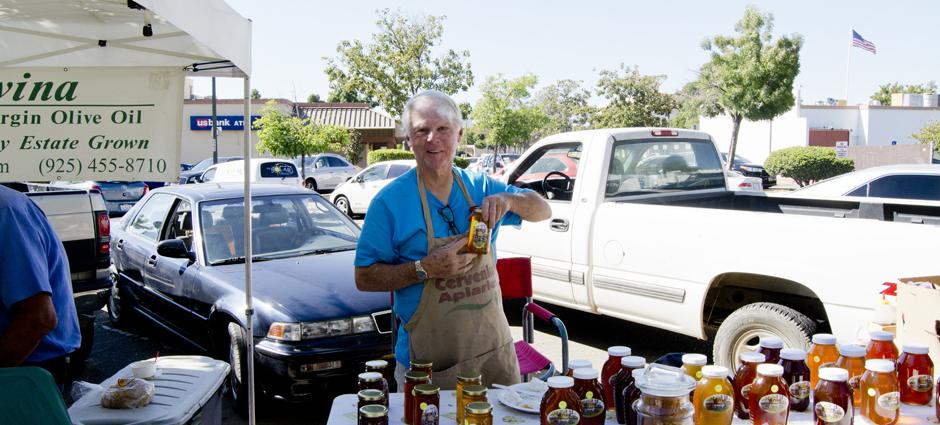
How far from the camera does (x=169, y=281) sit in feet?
20.6

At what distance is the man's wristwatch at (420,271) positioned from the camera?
→ 2896 millimetres

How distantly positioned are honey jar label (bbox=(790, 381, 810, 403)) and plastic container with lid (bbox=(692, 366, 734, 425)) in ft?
1.27

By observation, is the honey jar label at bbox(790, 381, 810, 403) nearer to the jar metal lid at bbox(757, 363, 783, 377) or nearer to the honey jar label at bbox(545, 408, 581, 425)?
the jar metal lid at bbox(757, 363, 783, 377)

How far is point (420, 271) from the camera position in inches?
114

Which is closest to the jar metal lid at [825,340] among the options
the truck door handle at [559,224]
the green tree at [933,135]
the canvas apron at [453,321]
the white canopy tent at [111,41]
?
the canvas apron at [453,321]

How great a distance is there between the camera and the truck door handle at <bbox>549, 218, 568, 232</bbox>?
6371mm

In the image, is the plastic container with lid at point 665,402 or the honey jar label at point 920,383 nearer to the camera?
the plastic container with lid at point 665,402

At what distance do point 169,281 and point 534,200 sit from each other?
4.04 meters

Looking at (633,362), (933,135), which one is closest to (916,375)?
(633,362)

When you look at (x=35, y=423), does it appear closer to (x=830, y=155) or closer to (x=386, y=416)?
(x=386, y=416)

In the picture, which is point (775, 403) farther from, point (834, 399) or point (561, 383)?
point (561, 383)

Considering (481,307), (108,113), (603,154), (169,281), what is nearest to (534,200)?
(481,307)

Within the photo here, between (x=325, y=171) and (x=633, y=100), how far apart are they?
25.5 meters

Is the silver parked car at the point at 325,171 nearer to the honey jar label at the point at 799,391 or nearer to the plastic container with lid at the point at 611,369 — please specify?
the plastic container with lid at the point at 611,369
